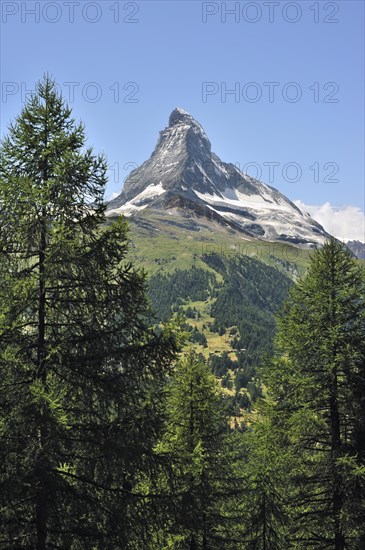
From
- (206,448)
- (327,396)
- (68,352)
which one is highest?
→ (68,352)

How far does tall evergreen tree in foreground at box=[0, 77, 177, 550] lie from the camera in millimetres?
10921

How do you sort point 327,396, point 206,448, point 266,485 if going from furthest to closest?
point 206,448
point 266,485
point 327,396

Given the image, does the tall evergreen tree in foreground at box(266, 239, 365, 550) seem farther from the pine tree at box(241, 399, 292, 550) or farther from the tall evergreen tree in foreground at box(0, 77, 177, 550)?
the tall evergreen tree in foreground at box(0, 77, 177, 550)

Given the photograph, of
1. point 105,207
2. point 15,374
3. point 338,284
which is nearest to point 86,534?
point 15,374

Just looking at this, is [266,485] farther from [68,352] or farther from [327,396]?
[68,352]

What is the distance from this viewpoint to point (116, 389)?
472 inches

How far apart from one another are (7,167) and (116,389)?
6.57m

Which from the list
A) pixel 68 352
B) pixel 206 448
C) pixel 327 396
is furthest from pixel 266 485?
pixel 68 352

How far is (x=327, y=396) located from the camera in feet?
61.9

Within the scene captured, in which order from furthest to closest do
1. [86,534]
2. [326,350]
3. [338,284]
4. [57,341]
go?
[338,284]
[326,350]
[57,341]
[86,534]

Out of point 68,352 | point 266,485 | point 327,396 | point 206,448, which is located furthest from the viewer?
point 206,448

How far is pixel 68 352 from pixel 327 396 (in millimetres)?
11621

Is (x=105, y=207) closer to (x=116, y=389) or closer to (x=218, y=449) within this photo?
(x=116, y=389)

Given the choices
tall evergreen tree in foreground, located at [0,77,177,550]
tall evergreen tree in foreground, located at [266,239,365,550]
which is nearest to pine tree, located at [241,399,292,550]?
tall evergreen tree in foreground, located at [266,239,365,550]
